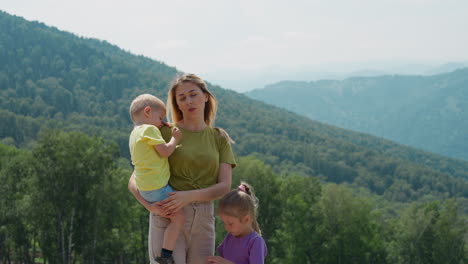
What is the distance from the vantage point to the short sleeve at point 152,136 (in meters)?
4.08

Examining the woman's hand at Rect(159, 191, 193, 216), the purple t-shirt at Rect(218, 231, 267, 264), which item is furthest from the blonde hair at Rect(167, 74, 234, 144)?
the purple t-shirt at Rect(218, 231, 267, 264)

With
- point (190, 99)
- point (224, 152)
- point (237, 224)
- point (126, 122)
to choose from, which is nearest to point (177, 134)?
point (190, 99)

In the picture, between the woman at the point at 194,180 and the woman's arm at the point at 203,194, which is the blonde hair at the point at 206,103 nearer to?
the woman at the point at 194,180

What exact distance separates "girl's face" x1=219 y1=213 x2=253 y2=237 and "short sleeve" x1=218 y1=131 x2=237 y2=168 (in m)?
0.59

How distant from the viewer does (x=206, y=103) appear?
4738mm

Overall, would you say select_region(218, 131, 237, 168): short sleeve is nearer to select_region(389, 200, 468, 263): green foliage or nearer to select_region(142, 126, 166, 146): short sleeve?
select_region(142, 126, 166, 146): short sleeve

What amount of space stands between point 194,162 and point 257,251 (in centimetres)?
106

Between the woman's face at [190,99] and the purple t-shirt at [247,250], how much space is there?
1.37 metres

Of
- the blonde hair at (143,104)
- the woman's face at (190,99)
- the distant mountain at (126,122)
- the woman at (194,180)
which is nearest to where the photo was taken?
the woman at (194,180)

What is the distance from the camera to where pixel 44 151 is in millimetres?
23516

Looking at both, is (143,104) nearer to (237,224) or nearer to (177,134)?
(177,134)

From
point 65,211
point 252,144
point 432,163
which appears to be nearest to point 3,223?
point 65,211

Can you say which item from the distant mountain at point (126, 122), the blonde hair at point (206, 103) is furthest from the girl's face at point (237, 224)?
the distant mountain at point (126, 122)

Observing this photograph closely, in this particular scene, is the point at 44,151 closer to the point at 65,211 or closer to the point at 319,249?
the point at 65,211
